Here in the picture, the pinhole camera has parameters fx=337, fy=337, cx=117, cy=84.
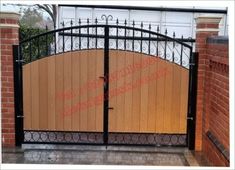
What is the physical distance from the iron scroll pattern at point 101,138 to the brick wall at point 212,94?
Result: 0.42 m

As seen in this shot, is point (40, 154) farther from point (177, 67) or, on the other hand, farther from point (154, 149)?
point (177, 67)

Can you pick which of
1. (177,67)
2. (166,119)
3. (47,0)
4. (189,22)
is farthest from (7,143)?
(189,22)

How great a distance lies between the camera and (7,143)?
498cm

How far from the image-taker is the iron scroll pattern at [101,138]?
511 centimetres

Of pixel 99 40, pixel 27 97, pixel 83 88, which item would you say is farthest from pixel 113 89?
pixel 99 40

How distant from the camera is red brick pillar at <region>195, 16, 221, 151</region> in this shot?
15.8 ft

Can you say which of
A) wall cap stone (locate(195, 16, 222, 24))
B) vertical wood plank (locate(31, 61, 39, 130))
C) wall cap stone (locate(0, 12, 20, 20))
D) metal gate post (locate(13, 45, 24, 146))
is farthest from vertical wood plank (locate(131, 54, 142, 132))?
wall cap stone (locate(0, 12, 20, 20))

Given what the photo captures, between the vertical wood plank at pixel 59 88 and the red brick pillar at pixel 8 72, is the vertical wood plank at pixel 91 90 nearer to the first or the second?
the vertical wood plank at pixel 59 88

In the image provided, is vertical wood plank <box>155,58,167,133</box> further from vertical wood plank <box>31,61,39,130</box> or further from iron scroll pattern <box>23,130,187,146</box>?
vertical wood plank <box>31,61,39,130</box>

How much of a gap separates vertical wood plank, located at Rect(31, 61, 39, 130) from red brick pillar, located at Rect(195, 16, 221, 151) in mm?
2397

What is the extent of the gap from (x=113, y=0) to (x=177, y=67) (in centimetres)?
306

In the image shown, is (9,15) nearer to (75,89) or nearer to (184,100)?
(75,89)

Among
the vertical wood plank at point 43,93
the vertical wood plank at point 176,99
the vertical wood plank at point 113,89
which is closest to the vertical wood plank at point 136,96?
the vertical wood plank at point 113,89

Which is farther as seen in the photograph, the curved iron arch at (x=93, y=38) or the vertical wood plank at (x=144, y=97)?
the vertical wood plank at (x=144, y=97)
